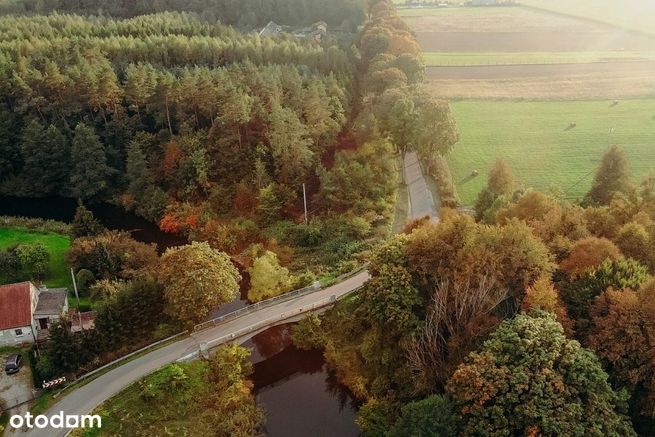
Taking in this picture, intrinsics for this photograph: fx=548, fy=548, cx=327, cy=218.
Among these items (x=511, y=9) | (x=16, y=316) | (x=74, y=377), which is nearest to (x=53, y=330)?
(x=74, y=377)

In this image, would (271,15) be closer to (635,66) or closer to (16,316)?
(635,66)

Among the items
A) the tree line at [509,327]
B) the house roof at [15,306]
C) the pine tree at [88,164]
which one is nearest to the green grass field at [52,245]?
the house roof at [15,306]

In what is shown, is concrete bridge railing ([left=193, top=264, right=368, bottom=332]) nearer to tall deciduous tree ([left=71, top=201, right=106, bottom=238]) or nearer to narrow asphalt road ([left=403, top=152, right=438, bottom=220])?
narrow asphalt road ([left=403, top=152, right=438, bottom=220])

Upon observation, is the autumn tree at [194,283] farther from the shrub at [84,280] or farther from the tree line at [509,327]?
the shrub at [84,280]

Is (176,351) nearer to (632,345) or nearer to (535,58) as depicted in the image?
(632,345)

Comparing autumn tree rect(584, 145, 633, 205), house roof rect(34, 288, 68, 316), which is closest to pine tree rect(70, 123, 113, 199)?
house roof rect(34, 288, 68, 316)
